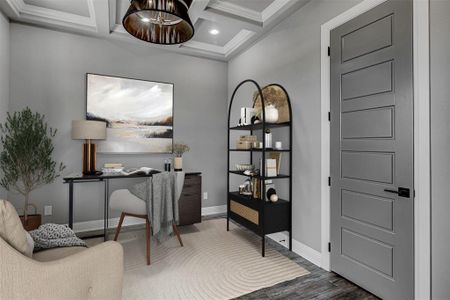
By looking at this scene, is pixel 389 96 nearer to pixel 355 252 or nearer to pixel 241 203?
pixel 355 252

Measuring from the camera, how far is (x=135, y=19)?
6.08 feet

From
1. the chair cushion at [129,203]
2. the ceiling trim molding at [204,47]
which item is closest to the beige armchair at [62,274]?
the chair cushion at [129,203]

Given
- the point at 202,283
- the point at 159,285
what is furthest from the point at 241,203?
the point at 159,285

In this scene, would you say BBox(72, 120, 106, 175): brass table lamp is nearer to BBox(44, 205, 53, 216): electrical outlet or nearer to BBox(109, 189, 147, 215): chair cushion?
BBox(109, 189, 147, 215): chair cushion

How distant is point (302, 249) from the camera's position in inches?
106

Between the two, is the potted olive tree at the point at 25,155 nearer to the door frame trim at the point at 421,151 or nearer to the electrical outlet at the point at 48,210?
the electrical outlet at the point at 48,210

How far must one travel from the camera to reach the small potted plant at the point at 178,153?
11.7ft

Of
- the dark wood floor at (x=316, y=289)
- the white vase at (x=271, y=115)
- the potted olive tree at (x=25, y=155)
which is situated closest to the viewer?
the dark wood floor at (x=316, y=289)

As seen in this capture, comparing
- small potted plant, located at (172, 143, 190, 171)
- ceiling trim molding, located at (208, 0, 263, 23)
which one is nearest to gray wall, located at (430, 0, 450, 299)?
ceiling trim molding, located at (208, 0, 263, 23)

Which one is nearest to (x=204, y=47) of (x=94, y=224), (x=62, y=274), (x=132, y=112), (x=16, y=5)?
(x=132, y=112)

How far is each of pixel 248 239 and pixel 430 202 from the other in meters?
2.04

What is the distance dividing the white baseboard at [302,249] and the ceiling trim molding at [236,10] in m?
2.83

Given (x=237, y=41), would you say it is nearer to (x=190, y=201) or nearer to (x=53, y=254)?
(x=190, y=201)

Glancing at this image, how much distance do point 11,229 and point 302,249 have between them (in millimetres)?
2576
